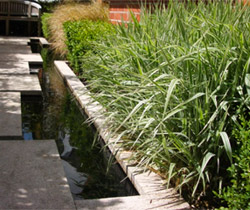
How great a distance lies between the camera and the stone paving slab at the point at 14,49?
10.8 m

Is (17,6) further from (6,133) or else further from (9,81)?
(6,133)

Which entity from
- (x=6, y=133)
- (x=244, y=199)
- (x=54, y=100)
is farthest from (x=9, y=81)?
(x=244, y=199)

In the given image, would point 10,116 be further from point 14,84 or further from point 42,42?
point 42,42

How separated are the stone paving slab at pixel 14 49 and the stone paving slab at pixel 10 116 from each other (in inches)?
186

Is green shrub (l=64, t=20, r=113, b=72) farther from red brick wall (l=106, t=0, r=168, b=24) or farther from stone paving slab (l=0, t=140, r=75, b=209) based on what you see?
stone paving slab (l=0, t=140, r=75, b=209)

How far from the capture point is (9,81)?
23.7ft

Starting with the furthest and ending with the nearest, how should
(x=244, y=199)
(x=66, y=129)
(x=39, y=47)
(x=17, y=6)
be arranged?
1. (x=17, y=6)
2. (x=39, y=47)
3. (x=66, y=129)
4. (x=244, y=199)

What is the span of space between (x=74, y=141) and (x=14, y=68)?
4143 millimetres

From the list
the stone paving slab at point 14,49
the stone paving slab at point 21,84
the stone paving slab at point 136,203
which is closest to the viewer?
the stone paving slab at point 136,203

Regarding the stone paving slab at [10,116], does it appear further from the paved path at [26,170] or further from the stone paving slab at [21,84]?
the stone paving slab at [21,84]

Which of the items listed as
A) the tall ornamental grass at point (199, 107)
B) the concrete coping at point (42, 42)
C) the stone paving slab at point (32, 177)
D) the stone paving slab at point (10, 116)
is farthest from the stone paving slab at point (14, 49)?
the tall ornamental grass at point (199, 107)

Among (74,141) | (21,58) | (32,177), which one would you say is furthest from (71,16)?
(32,177)

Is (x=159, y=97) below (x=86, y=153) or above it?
above

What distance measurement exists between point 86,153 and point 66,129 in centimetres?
86
